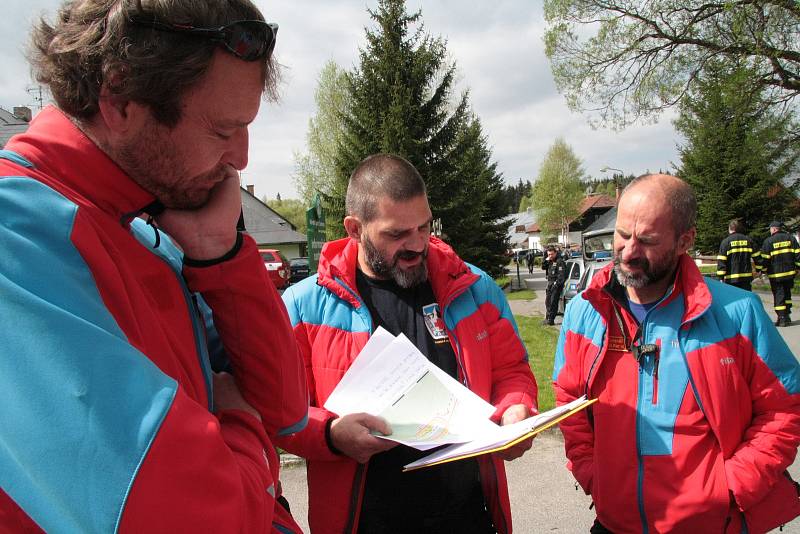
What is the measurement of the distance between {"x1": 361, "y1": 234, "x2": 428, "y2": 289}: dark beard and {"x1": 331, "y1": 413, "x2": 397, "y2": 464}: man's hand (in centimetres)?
75

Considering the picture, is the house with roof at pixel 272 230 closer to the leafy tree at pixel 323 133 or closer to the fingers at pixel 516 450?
the leafy tree at pixel 323 133

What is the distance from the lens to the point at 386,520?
2180 millimetres

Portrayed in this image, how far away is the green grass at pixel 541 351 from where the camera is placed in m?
6.31

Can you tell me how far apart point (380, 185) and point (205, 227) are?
147 cm

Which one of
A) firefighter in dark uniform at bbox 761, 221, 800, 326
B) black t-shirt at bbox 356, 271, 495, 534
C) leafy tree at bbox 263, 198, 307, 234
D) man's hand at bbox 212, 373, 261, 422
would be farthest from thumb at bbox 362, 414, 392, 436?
leafy tree at bbox 263, 198, 307, 234

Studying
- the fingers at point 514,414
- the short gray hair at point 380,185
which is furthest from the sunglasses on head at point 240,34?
the fingers at point 514,414

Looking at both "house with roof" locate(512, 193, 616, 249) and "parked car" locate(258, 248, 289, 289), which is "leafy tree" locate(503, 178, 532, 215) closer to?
"house with roof" locate(512, 193, 616, 249)

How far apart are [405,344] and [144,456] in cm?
137

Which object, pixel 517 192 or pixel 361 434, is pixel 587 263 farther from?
pixel 517 192

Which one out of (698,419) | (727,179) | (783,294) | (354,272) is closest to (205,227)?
(354,272)

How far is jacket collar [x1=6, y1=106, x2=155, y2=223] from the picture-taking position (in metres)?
0.92

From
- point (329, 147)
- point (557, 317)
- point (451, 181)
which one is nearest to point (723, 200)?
point (451, 181)

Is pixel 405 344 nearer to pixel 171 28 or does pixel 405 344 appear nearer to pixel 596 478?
pixel 596 478

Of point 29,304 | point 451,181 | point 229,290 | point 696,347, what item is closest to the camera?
point 29,304
